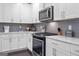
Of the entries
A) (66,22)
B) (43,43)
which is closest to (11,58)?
(43,43)

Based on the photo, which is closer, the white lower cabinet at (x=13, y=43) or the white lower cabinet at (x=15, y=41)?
the white lower cabinet at (x=15, y=41)

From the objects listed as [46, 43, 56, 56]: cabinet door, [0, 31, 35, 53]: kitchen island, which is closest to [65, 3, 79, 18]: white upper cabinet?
[46, 43, 56, 56]: cabinet door

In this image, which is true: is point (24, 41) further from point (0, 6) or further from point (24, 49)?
point (0, 6)

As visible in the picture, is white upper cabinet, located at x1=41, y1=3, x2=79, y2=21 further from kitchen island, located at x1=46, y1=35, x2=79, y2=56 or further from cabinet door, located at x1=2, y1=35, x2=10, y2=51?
cabinet door, located at x1=2, y1=35, x2=10, y2=51

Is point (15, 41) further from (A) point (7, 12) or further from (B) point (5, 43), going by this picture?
(A) point (7, 12)

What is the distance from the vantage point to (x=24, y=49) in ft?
13.7

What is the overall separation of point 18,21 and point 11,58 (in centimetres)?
377

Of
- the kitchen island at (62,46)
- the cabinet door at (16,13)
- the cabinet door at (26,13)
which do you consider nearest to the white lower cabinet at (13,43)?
the cabinet door at (16,13)

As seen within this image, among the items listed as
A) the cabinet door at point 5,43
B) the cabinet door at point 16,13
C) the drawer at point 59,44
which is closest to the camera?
the drawer at point 59,44

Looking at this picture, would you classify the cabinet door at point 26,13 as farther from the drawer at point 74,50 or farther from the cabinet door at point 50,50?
the drawer at point 74,50

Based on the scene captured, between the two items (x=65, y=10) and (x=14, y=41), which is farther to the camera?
(x=14, y=41)

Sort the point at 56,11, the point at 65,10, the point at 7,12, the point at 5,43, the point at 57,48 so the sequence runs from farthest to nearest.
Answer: the point at 7,12 < the point at 5,43 < the point at 56,11 < the point at 65,10 < the point at 57,48

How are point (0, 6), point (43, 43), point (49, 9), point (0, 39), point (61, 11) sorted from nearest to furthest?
point (61, 11) < point (43, 43) < point (49, 9) < point (0, 39) < point (0, 6)

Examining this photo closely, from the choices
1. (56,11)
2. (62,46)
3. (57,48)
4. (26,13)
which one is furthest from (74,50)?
(26,13)
